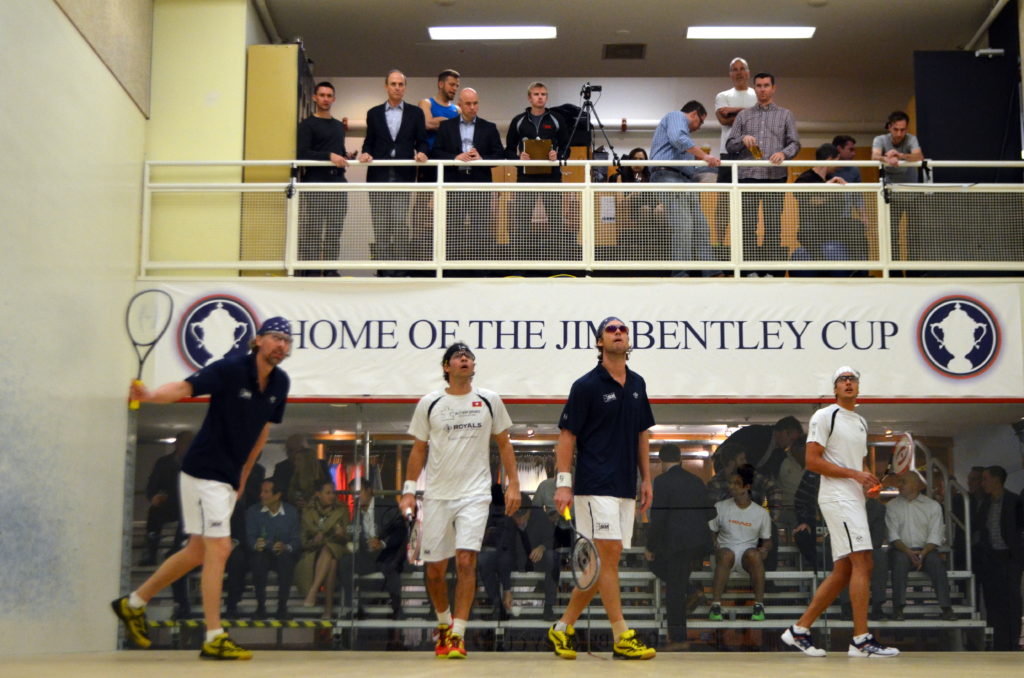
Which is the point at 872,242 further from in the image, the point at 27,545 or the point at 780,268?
the point at 27,545

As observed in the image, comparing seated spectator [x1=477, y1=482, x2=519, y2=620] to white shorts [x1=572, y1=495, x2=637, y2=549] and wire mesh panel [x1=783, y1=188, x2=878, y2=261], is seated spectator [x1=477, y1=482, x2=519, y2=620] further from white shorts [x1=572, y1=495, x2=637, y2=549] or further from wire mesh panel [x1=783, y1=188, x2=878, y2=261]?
wire mesh panel [x1=783, y1=188, x2=878, y2=261]

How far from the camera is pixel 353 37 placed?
13.7m

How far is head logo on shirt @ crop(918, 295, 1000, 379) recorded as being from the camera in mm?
10359

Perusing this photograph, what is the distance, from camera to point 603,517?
703 centimetres

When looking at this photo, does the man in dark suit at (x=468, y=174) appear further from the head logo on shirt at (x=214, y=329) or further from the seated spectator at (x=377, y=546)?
the seated spectator at (x=377, y=546)

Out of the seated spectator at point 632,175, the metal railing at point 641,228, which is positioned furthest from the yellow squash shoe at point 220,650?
the seated spectator at point 632,175

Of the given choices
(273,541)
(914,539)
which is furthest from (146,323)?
(914,539)

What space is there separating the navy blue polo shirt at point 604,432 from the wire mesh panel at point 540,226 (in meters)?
3.45

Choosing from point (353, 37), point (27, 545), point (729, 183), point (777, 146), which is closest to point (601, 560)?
point (27, 545)

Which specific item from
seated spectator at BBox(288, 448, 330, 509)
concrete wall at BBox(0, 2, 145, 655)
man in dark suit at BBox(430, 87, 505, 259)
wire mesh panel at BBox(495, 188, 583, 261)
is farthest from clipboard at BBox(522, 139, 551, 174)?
concrete wall at BBox(0, 2, 145, 655)

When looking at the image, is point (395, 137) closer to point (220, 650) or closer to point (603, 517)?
point (603, 517)

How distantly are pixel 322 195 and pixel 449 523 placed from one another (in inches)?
171

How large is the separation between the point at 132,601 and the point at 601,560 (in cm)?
259

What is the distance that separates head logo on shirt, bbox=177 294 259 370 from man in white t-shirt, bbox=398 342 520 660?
3.44 m
